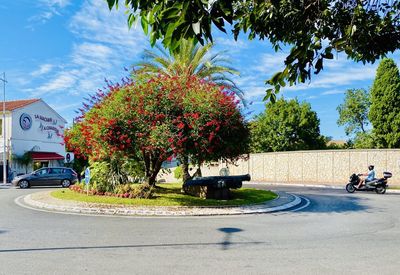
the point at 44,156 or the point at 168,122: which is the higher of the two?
the point at 168,122

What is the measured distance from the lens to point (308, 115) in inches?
1886

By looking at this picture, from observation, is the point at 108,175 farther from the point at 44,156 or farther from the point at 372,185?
the point at 44,156

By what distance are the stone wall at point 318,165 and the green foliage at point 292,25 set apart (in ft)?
70.1

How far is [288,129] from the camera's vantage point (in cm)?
4578

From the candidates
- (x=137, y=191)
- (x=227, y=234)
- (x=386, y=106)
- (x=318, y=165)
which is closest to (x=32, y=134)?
(x=318, y=165)

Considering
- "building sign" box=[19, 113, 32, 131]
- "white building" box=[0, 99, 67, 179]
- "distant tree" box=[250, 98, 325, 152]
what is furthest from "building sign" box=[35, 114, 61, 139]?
"distant tree" box=[250, 98, 325, 152]

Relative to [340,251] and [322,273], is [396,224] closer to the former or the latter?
[340,251]

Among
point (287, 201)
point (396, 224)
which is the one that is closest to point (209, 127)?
point (287, 201)

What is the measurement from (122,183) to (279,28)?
49.2ft

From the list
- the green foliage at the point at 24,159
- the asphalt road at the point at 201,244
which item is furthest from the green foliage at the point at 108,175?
the green foliage at the point at 24,159

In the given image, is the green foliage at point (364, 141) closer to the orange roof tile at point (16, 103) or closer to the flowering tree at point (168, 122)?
the flowering tree at point (168, 122)

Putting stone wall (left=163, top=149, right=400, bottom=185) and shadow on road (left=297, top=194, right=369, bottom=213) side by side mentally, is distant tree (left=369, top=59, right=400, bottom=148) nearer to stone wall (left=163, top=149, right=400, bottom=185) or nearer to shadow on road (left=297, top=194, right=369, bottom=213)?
stone wall (left=163, top=149, right=400, bottom=185)

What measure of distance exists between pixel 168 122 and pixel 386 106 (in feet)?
89.1

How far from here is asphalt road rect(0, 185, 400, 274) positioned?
6207 millimetres
